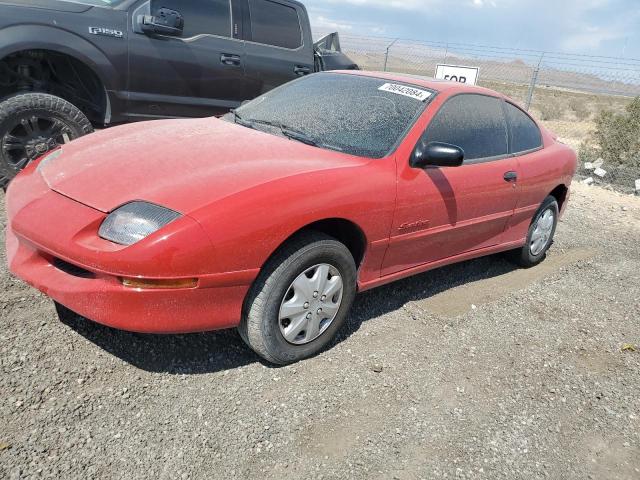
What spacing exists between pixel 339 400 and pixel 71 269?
4.67 feet

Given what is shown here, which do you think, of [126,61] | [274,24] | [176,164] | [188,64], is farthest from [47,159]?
[274,24]

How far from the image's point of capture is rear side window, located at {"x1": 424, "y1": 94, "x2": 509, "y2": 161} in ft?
11.8

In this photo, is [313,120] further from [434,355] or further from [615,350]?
[615,350]

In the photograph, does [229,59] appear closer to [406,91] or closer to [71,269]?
[406,91]

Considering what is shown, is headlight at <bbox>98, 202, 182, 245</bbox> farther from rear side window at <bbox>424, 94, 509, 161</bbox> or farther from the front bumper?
rear side window at <bbox>424, 94, 509, 161</bbox>

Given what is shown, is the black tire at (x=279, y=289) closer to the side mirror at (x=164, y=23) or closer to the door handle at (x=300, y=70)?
the side mirror at (x=164, y=23)

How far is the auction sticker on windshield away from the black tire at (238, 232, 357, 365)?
1293 millimetres

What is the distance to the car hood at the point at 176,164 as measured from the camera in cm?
254

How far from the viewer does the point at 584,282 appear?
15.9 feet

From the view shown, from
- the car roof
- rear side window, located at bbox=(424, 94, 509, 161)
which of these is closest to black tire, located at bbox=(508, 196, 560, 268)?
rear side window, located at bbox=(424, 94, 509, 161)

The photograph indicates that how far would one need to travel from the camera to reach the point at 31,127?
4406mm

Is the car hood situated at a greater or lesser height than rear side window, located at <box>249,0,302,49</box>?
lesser

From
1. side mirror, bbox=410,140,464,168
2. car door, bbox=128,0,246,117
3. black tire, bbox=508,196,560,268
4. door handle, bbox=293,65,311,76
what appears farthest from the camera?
door handle, bbox=293,65,311,76

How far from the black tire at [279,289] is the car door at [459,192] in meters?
0.53
